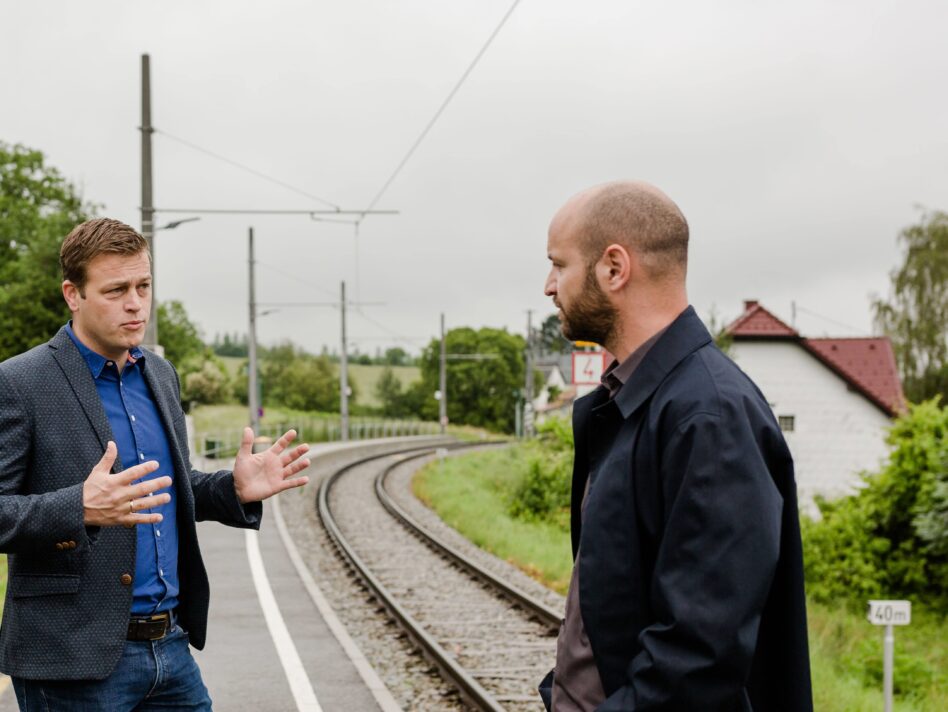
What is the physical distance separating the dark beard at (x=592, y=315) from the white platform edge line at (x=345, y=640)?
5875mm

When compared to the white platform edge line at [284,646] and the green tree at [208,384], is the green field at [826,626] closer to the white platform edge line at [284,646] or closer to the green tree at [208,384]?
the white platform edge line at [284,646]

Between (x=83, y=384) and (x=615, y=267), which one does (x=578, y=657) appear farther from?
(x=83, y=384)

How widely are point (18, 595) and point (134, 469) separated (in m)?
0.51

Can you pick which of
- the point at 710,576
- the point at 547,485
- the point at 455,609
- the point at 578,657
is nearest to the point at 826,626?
the point at 455,609

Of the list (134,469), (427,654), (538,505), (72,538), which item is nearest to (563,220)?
(134,469)

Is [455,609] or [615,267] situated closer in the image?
[615,267]

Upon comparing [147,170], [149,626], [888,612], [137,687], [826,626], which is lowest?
[826,626]

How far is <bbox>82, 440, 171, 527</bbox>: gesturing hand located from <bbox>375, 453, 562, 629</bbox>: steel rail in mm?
8206

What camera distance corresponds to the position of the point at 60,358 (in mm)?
2961

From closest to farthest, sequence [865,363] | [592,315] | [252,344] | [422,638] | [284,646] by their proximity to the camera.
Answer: [592,315] < [284,646] < [422,638] < [252,344] < [865,363]

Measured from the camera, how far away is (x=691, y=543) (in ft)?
6.45

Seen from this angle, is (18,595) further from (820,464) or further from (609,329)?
(820,464)

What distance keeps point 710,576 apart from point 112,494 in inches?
57.8

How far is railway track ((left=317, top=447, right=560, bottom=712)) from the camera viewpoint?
873 centimetres
